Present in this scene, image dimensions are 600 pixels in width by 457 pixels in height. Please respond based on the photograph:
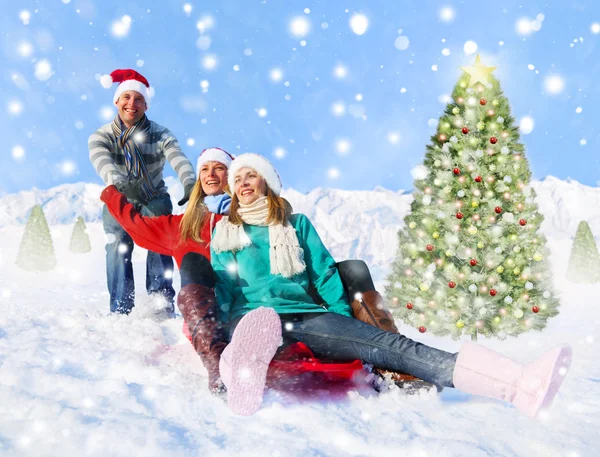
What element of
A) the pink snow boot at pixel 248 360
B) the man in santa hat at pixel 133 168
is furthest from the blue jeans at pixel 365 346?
the man in santa hat at pixel 133 168

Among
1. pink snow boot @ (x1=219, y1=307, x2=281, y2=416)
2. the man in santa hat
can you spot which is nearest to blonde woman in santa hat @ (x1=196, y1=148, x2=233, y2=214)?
the man in santa hat

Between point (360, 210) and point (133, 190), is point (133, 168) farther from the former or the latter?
point (360, 210)

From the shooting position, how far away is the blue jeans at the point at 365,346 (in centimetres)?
257

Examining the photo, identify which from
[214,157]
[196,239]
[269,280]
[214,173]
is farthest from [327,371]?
[214,157]

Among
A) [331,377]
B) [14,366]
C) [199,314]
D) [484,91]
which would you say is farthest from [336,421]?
[484,91]

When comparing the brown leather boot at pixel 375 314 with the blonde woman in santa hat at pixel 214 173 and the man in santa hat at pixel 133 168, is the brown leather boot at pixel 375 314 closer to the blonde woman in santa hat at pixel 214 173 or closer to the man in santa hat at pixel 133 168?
the blonde woman in santa hat at pixel 214 173

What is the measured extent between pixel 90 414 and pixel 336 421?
45.6 inches

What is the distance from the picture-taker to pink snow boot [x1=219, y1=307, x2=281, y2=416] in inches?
92.0

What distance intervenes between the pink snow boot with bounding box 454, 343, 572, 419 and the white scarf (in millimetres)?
1249

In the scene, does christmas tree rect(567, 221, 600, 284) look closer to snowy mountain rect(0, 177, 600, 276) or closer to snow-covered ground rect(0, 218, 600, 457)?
snow-covered ground rect(0, 218, 600, 457)

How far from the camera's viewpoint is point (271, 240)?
10.8 ft

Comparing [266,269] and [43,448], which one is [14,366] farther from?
[266,269]

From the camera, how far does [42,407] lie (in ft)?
6.76

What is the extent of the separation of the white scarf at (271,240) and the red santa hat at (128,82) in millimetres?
2256
